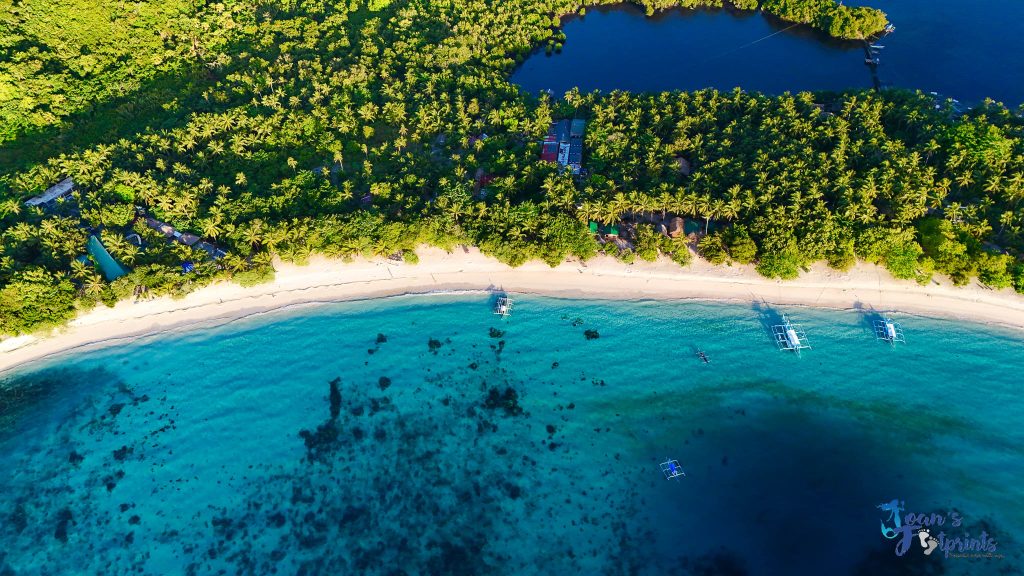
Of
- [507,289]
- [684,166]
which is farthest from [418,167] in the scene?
[684,166]

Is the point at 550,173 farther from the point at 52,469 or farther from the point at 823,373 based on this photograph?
the point at 52,469

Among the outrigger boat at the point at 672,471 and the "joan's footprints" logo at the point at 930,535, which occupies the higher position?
the outrigger boat at the point at 672,471

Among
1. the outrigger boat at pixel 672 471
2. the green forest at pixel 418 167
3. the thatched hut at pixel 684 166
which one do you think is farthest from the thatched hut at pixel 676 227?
the outrigger boat at pixel 672 471

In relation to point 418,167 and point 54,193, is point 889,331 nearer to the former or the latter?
point 418,167

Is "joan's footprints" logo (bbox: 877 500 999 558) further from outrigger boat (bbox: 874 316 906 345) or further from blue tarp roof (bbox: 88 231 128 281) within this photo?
blue tarp roof (bbox: 88 231 128 281)

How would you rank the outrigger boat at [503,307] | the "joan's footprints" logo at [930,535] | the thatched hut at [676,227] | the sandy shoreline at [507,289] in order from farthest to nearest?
the thatched hut at [676,227], the outrigger boat at [503,307], the sandy shoreline at [507,289], the "joan's footprints" logo at [930,535]

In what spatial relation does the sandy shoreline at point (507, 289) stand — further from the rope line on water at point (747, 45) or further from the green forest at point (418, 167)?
the rope line on water at point (747, 45)
